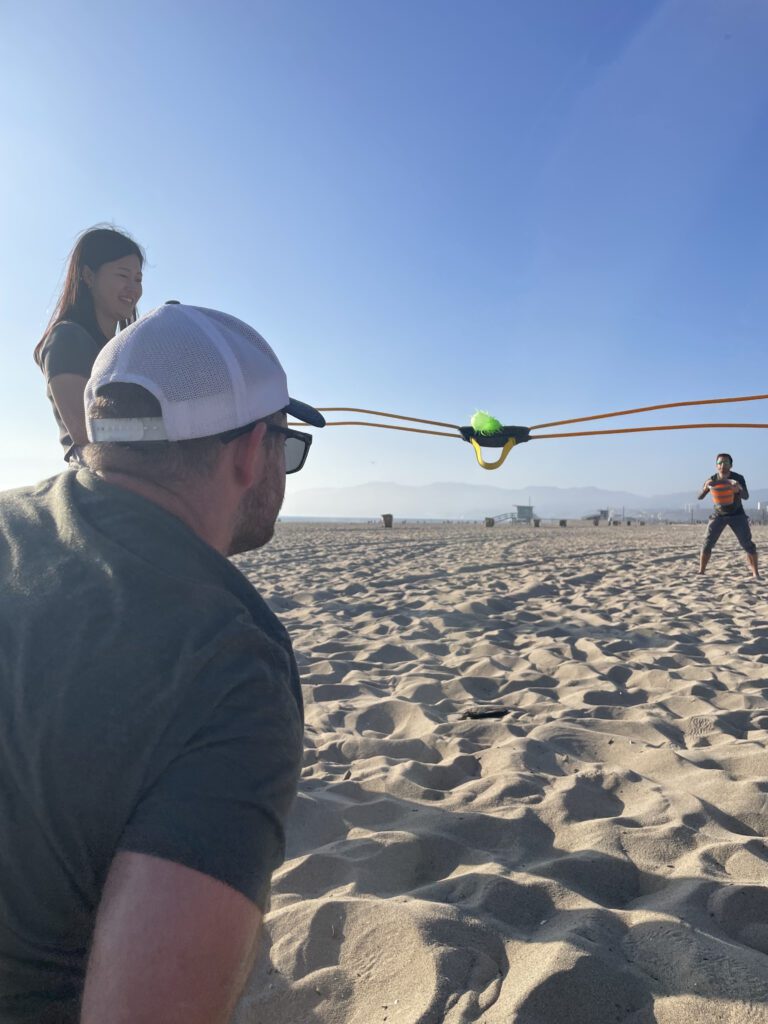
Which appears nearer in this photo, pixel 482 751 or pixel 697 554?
pixel 482 751

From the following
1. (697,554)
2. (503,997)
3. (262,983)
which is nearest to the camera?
(503,997)

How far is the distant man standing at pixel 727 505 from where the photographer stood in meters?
8.78

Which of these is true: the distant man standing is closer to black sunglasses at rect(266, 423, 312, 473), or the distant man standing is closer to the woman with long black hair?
the woman with long black hair

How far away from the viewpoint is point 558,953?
1.64 meters

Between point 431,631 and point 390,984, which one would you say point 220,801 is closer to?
point 390,984

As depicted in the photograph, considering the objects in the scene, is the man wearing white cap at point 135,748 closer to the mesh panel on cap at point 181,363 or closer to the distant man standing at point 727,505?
the mesh panel on cap at point 181,363

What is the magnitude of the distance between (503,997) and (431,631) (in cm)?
402

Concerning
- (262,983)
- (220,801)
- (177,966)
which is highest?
(220,801)

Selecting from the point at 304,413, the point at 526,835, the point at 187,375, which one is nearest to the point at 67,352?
the point at 304,413

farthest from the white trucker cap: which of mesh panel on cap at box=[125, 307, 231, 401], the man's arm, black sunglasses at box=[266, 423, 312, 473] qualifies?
the man's arm

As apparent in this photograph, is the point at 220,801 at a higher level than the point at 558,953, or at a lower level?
higher

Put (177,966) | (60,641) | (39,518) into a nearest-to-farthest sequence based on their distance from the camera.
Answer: (177,966)
(60,641)
(39,518)

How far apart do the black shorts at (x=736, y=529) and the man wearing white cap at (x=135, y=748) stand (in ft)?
29.0

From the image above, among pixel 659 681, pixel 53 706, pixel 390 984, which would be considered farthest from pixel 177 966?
pixel 659 681
